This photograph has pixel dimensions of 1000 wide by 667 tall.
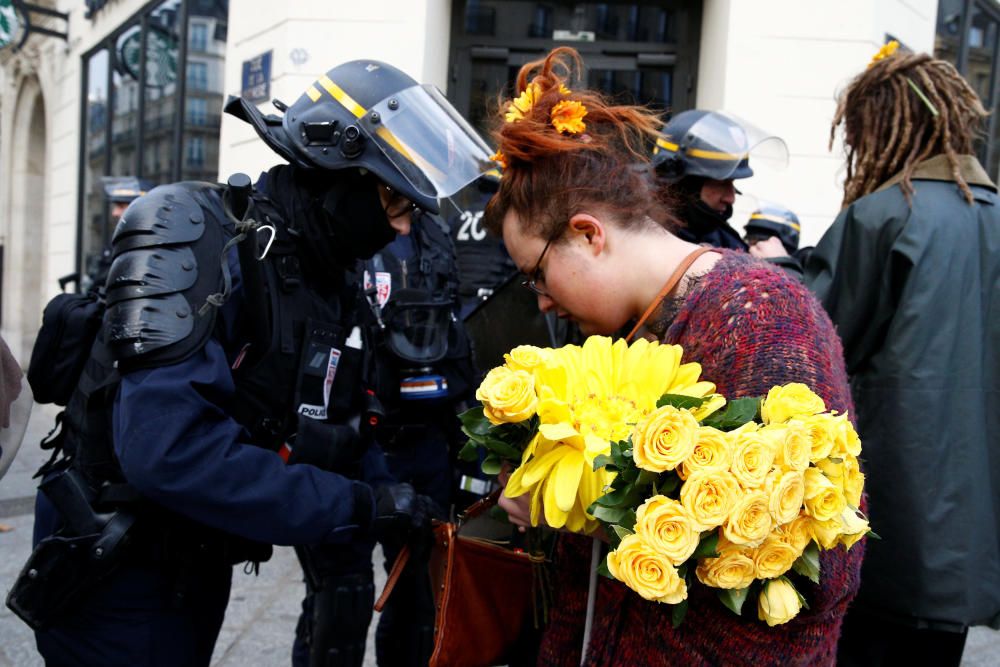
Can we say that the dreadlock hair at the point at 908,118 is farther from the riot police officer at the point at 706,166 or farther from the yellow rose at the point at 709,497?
the yellow rose at the point at 709,497

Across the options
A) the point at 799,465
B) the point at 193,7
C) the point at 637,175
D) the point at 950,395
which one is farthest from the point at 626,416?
the point at 193,7

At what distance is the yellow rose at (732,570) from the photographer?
1.04 m

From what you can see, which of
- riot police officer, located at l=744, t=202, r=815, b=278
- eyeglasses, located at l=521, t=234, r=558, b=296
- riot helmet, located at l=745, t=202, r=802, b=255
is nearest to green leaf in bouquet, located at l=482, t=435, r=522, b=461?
eyeglasses, located at l=521, t=234, r=558, b=296

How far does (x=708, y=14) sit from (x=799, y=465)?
4.87 meters

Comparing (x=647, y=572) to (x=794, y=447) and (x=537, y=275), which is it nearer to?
(x=794, y=447)

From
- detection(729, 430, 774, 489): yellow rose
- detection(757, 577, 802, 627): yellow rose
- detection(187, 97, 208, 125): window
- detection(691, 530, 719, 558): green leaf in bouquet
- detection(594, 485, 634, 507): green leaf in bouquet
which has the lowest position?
detection(757, 577, 802, 627): yellow rose

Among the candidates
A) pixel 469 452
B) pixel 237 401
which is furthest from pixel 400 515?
pixel 469 452

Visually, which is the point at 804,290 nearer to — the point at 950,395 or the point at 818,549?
the point at 818,549

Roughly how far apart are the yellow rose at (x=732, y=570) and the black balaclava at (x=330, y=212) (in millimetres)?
1187

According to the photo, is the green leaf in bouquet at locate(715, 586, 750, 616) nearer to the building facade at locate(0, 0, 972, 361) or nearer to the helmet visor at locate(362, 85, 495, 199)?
the helmet visor at locate(362, 85, 495, 199)

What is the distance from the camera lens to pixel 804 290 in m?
1.22

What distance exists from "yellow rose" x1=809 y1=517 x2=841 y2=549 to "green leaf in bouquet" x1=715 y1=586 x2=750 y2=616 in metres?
0.11

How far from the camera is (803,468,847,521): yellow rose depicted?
104 centimetres

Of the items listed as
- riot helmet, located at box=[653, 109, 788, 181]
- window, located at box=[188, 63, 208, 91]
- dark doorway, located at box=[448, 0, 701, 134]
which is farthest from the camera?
window, located at box=[188, 63, 208, 91]
